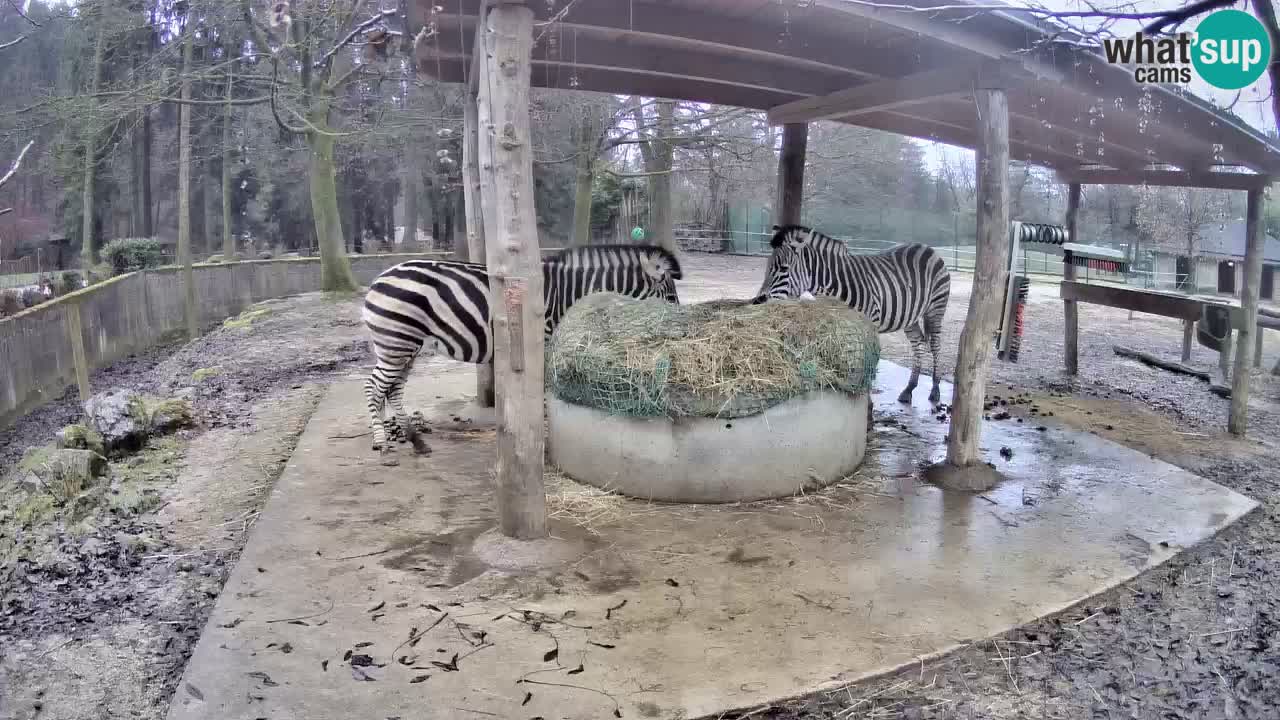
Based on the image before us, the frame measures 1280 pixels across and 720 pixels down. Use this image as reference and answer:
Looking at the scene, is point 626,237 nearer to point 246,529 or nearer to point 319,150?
point 319,150

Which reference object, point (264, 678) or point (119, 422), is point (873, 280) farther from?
point (119, 422)

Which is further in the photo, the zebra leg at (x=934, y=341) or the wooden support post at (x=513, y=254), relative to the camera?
the zebra leg at (x=934, y=341)

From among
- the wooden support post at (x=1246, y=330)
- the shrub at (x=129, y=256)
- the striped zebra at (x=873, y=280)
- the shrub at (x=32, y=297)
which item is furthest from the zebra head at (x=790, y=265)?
the shrub at (x=129, y=256)

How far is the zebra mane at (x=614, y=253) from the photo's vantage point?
746 cm

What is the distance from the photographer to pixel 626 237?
2170cm

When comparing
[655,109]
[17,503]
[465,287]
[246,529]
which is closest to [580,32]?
[465,287]

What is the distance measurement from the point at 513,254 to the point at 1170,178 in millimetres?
7931

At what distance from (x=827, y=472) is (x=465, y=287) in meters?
3.19

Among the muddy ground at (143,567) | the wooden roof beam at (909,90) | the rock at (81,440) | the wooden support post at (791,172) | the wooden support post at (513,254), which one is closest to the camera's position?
the muddy ground at (143,567)

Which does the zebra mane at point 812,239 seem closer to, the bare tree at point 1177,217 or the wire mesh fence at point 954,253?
the wire mesh fence at point 954,253

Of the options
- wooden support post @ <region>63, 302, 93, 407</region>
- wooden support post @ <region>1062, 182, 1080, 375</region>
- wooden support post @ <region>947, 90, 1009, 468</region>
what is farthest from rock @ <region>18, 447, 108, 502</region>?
wooden support post @ <region>1062, 182, 1080, 375</region>

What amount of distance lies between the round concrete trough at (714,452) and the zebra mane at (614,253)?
199 centimetres

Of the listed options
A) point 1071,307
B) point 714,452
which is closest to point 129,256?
point 714,452

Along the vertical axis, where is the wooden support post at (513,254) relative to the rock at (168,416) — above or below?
above
